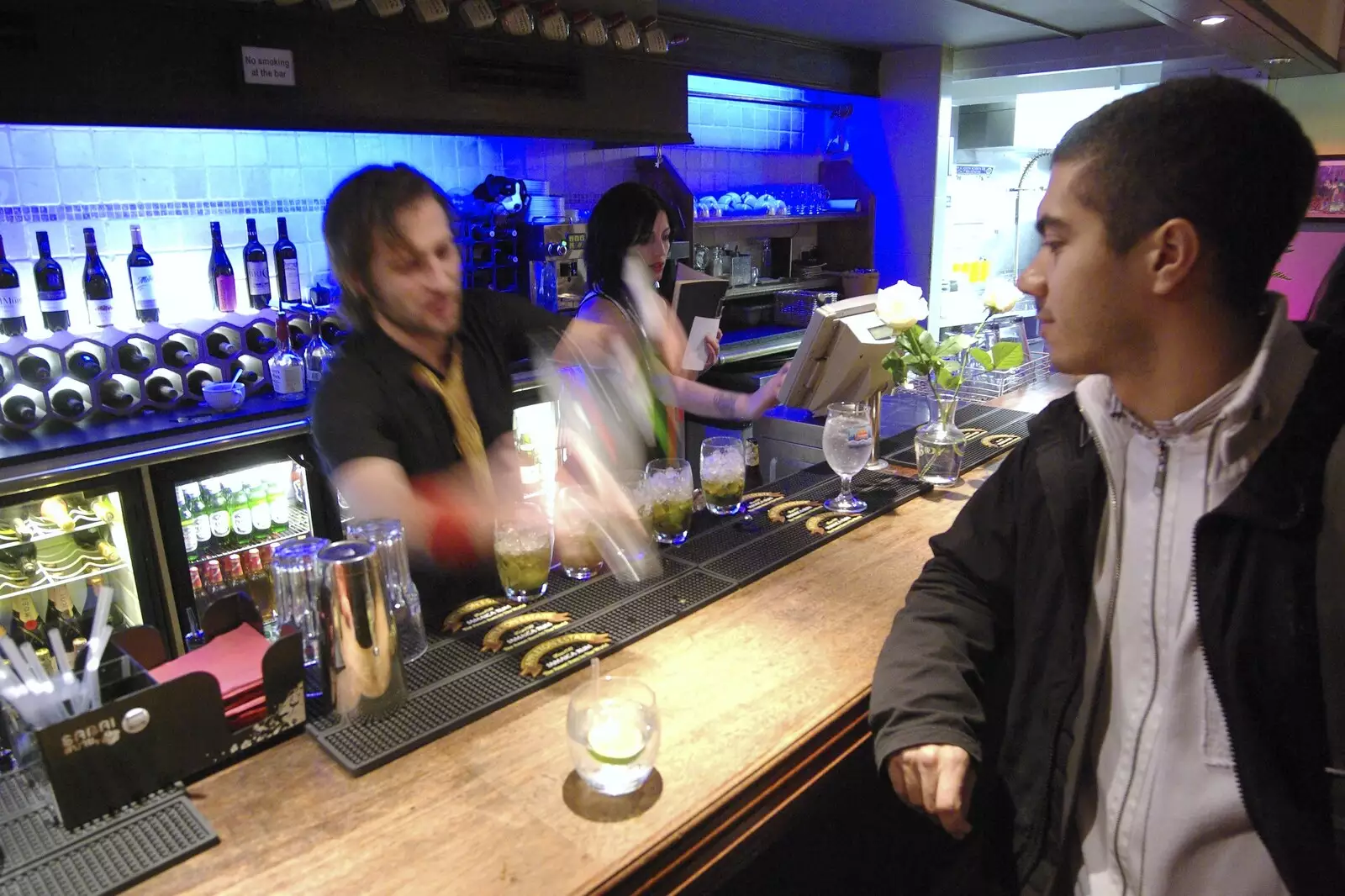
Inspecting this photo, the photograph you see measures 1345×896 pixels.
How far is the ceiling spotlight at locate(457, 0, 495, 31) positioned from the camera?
10.1ft

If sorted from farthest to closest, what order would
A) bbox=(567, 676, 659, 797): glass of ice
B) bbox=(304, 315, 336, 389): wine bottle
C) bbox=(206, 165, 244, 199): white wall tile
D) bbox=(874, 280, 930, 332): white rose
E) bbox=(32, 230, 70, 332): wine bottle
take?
1. bbox=(206, 165, 244, 199): white wall tile
2. bbox=(304, 315, 336, 389): wine bottle
3. bbox=(32, 230, 70, 332): wine bottle
4. bbox=(874, 280, 930, 332): white rose
5. bbox=(567, 676, 659, 797): glass of ice

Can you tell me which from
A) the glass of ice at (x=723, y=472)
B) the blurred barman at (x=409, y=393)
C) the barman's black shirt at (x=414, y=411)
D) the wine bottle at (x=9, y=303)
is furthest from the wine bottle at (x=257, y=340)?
the glass of ice at (x=723, y=472)

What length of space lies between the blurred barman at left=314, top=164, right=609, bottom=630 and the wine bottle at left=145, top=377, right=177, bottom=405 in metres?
1.52

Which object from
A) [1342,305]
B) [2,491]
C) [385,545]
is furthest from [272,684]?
[1342,305]

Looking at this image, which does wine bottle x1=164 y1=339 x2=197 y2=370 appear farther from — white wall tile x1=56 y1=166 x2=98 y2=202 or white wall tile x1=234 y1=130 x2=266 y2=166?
white wall tile x1=234 y1=130 x2=266 y2=166

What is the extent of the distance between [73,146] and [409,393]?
2.13 meters

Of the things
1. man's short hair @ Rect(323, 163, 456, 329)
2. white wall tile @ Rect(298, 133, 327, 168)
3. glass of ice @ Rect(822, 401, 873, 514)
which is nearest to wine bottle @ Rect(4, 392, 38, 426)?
white wall tile @ Rect(298, 133, 327, 168)

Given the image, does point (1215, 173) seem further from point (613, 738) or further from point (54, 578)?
point (54, 578)

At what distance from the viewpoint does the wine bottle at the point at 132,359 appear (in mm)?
2809

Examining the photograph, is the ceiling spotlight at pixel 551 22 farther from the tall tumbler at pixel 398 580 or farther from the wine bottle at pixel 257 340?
the tall tumbler at pixel 398 580

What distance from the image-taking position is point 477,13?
10.2 ft

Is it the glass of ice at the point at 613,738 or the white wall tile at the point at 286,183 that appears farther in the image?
the white wall tile at the point at 286,183

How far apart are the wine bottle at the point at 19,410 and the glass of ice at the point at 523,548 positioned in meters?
1.96

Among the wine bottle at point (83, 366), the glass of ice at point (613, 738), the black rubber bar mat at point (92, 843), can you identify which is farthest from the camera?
the wine bottle at point (83, 366)
